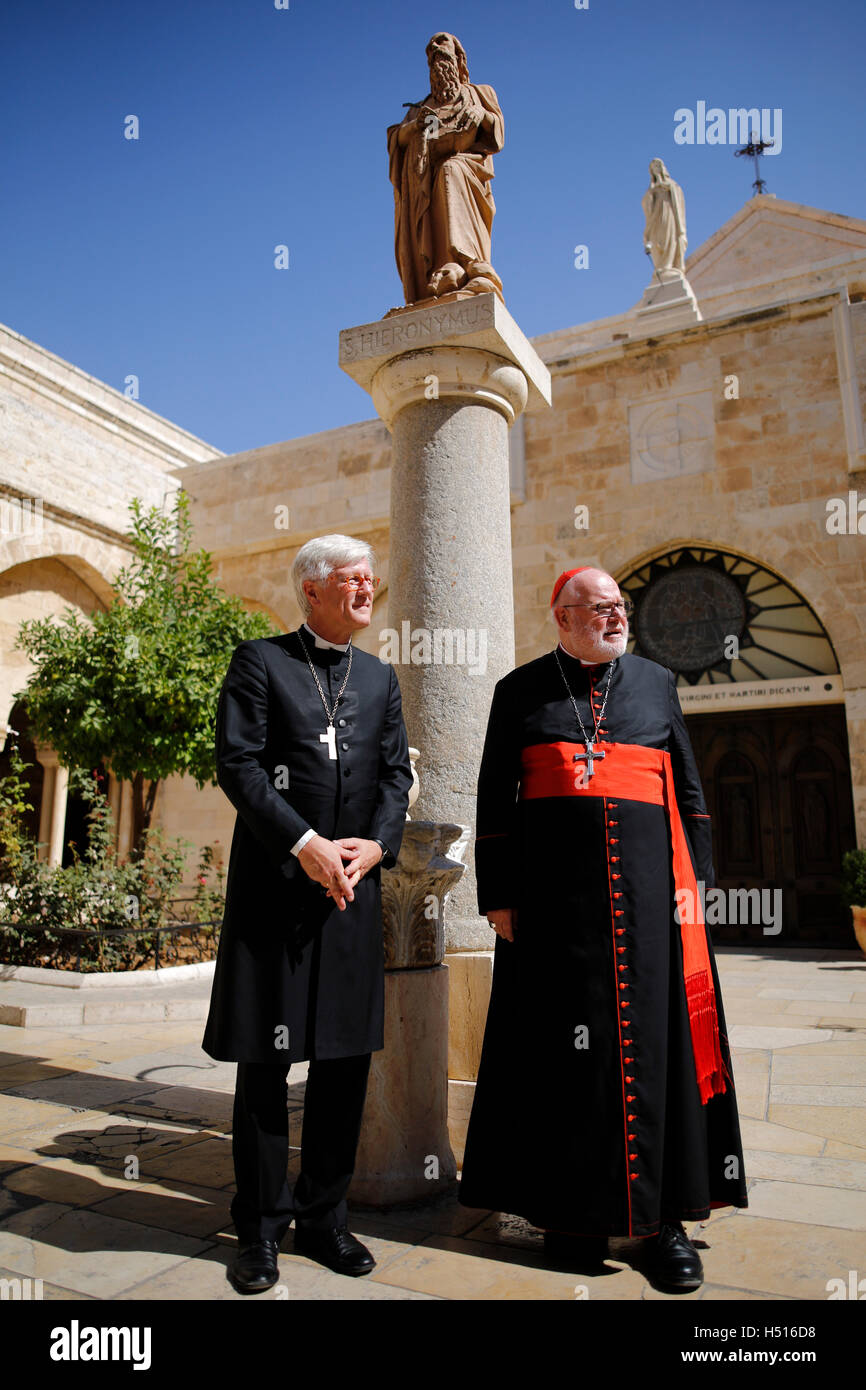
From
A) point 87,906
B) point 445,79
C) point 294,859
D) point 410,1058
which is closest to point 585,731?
point 294,859

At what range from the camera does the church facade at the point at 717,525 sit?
10797 millimetres

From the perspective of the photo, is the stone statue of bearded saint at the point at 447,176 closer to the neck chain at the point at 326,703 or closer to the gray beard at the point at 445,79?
the gray beard at the point at 445,79

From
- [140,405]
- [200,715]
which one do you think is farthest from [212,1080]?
[140,405]

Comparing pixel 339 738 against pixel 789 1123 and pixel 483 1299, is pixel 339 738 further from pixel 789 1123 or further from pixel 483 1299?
pixel 789 1123

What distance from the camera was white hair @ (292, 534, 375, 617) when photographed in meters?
2.76

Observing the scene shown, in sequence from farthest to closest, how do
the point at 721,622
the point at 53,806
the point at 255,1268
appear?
the point at 53,806 → the point at 721,622 → the point at 255,1268

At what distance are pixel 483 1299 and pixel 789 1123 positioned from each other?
220 cm

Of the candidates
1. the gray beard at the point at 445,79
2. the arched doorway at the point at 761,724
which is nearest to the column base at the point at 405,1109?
the gray beard at the point at 445,79

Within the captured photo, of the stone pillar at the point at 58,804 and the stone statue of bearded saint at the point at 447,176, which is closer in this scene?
the stone statue of bearded saint at the point at 447,176

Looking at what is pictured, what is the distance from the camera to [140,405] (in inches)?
622

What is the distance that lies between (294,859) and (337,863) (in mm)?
126

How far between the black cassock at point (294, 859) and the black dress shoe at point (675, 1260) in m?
A: 0.88

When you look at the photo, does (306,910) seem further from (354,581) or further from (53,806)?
(53,806)

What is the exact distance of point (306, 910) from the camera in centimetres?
258
